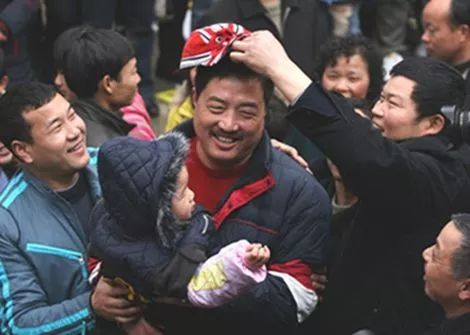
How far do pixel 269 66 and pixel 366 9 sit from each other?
5460 mm

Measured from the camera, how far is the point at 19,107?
340cm

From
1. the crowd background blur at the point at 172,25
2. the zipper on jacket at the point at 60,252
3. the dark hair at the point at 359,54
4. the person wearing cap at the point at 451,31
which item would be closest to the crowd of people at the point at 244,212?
the zipper on jacket at the point at 60,252

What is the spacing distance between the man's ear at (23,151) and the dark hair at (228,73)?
72 cm

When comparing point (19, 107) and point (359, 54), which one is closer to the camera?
point (19, 107)

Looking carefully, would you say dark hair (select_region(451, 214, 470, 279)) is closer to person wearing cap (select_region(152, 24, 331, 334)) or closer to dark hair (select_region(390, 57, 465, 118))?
person wearing cap (select_region(152, 24, 331, 334))

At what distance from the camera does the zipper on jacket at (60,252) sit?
3.15 meters

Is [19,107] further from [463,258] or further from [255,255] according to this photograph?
[463,258]

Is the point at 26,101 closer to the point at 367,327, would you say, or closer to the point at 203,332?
the point at 203,332

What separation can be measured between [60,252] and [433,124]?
1399mm

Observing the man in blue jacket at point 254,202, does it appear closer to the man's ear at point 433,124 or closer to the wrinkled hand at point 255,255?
the wrinkled hand at point 255,255

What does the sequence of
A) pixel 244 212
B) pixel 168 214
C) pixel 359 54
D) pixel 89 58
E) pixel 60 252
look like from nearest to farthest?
pixel 168 214
pixel 244 212
pixel 60 252
pixel 89 58
pixel 359 54

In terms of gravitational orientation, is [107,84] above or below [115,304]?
above

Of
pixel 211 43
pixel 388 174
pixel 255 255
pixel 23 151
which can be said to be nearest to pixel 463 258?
pixel 388 174

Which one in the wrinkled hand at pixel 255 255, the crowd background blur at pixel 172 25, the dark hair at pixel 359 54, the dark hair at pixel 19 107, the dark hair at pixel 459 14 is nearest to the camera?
the wrinkled hand at pixel 255 255
